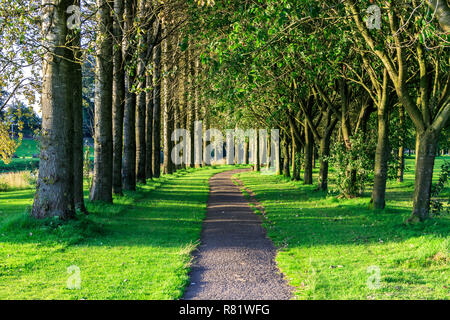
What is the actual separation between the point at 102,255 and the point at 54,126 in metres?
4.27

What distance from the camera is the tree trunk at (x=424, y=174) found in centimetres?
1210

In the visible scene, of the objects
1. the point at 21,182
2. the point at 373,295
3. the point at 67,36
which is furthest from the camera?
the point at 21,182

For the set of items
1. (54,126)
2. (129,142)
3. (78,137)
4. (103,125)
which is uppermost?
(103,125)

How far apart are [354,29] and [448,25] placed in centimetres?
732

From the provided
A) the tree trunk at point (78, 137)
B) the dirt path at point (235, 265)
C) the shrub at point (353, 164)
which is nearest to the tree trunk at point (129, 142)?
the tree trunk at point (78, 137)

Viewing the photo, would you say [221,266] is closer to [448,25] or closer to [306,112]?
[448,25]

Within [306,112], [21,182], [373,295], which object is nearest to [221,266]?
[373,295]

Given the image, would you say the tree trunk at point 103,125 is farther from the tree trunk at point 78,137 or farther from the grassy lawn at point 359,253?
the grassy lawn at point 359,253

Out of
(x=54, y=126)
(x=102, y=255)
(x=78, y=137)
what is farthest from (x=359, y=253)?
(x=78, y=137)

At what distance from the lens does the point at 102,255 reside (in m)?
9.36

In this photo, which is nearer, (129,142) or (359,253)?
(359,253)

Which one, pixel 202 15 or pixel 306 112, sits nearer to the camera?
pixel 202 15

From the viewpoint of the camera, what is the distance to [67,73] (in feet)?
39.2

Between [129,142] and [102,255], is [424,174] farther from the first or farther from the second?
[129,142]
